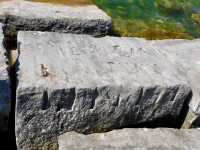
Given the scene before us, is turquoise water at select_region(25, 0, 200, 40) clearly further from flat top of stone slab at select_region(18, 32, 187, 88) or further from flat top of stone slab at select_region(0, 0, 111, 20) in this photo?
flat top of stone slab at select_region(18, 32, 187, 88)

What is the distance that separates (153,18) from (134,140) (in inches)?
143

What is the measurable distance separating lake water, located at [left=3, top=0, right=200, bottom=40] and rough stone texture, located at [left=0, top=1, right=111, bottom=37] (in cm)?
49

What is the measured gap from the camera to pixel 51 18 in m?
3.30

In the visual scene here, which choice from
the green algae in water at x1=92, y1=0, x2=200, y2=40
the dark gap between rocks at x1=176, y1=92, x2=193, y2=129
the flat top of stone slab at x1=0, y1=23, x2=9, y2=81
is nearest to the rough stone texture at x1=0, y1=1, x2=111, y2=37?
the green algae in water at x1=92, y1=0, x2=200, y2=40

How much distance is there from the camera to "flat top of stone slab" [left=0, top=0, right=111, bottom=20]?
10.8 feet

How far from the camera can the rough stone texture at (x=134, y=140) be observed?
200 cm

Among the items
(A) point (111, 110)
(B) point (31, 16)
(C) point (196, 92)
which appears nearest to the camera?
(A) point (111, 110)

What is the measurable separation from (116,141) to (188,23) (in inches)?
155

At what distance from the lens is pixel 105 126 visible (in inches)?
89.7

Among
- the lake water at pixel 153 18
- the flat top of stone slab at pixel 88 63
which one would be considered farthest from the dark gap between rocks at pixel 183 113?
the lake water at pixel 153 18

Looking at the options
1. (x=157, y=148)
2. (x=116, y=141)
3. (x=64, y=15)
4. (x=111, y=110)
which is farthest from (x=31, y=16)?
(x=157, y=148)

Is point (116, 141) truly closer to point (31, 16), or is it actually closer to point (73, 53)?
point (73, 53)

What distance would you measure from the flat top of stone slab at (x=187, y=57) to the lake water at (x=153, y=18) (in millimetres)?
1435

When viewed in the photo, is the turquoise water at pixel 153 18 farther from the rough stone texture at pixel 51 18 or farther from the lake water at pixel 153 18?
the rough stone texture at pixel 51 18
